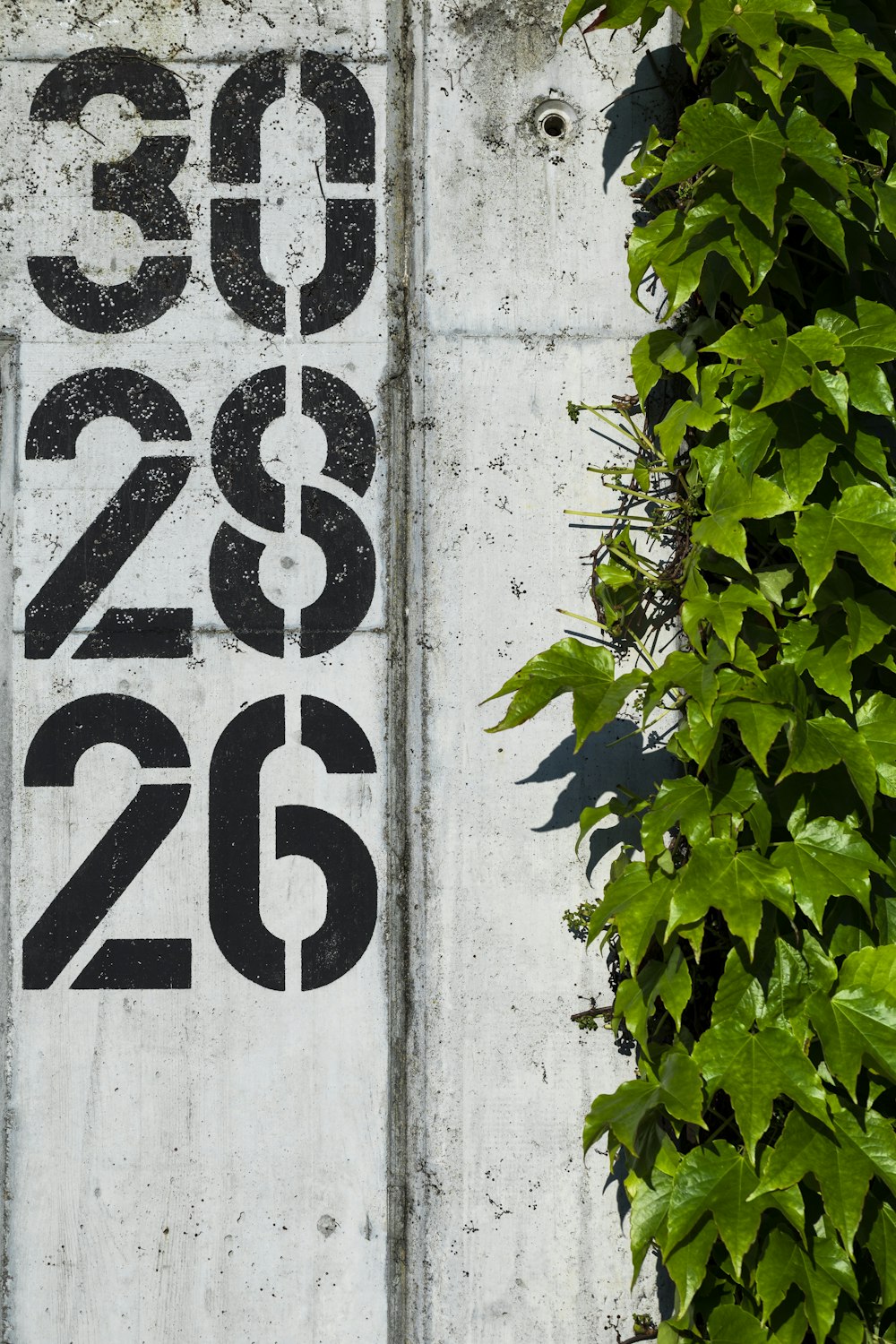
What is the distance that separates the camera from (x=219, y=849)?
250 cm

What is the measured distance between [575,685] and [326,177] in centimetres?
137

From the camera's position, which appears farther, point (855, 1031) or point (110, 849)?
point (110, 849)

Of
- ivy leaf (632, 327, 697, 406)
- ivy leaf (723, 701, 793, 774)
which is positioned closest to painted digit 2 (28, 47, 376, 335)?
ivy leaf (632, 327, 697, 406)

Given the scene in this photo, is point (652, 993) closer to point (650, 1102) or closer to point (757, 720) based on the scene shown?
point (650, 1102)

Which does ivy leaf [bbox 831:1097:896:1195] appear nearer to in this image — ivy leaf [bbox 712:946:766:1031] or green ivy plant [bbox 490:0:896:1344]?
green ivy plant [bbox 490:0:896:1344]

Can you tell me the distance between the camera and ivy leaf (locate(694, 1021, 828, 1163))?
1912 mm

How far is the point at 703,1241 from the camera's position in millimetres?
2033

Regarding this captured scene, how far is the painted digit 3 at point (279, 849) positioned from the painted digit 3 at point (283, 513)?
19 centimetres

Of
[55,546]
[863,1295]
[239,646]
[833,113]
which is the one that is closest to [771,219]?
[833,113]

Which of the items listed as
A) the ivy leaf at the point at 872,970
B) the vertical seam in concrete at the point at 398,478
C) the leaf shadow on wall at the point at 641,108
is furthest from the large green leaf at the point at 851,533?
the leaf shadow on wall at the point at 641,108

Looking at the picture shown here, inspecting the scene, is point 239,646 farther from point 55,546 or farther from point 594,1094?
point 594,1094

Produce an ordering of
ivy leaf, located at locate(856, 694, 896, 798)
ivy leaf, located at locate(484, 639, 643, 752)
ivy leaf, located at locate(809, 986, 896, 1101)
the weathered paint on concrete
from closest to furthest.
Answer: ivy leaf, located at locate(809, 986, 896, 1101)
ivy leaf, located at locate(856, 694, 896, 798)
ivy leaf, located at locate(484, 639, 643, 752)
the weathered paint on concrete

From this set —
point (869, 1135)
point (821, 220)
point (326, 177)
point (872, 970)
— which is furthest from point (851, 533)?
point (326, 177)

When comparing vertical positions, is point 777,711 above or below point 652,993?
above
